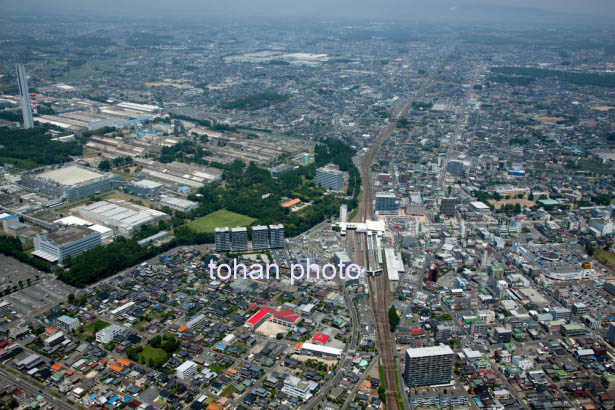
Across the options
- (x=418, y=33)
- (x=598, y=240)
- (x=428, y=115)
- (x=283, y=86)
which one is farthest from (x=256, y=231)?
(x=418, y=33)

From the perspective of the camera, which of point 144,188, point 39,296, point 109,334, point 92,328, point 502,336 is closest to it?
point 109,334

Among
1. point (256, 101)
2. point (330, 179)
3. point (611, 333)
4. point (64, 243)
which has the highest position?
point (256, 101)

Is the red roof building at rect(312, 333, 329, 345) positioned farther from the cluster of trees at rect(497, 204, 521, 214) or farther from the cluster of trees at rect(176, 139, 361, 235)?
the cluster of trees at rect(497, 204, 521, 214)

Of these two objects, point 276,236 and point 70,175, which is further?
point 70,175

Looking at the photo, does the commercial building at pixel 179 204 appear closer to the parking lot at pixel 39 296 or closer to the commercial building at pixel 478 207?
the parking lot at pixel 39 296

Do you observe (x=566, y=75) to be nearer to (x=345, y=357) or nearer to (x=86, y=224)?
(x=86, y=224)

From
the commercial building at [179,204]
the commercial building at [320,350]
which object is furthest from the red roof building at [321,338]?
the commercial building at [179,204]

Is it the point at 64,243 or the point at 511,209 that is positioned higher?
the point at 64,243

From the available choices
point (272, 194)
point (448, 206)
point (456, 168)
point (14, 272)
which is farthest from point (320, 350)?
point (456, 168)
